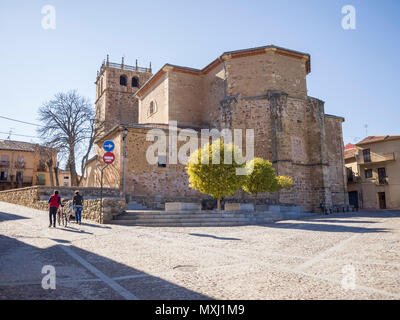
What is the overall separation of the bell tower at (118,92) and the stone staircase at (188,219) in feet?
80.1

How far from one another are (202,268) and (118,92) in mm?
33606

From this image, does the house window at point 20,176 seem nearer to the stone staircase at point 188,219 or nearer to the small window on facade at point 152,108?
the small window on facade at point 152,108

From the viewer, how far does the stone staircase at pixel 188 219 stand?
1035 cm

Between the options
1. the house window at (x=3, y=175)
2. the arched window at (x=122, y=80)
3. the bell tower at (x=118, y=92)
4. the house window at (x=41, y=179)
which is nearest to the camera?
the bell tower at (x=118, y=92)

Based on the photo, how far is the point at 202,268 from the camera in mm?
4180

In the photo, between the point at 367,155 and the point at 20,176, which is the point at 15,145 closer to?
the point at 20,176

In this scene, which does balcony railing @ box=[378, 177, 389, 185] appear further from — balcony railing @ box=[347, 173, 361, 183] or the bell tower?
the bell tower

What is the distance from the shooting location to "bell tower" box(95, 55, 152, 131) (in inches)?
1353

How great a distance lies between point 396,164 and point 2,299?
33284mm

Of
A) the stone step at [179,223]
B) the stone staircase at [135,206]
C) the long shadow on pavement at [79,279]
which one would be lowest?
the stone step at [179,223]

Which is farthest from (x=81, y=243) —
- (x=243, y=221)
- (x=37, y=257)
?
(x=243, y=221)

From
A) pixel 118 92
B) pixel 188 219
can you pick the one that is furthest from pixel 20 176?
pixel 188 219

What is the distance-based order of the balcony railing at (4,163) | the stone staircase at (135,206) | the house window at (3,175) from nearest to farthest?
the stone staircase at (135,206)
the balcony railing at (4,163)
the house window at (3,175)

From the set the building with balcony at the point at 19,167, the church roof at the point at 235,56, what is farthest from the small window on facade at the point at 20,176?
the church roof at the point at 235,56
